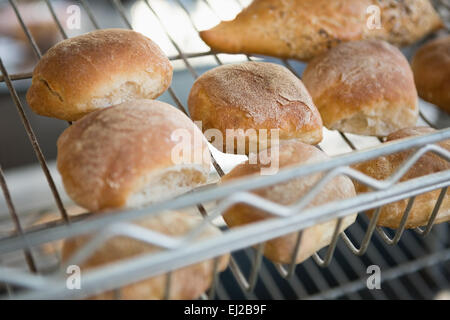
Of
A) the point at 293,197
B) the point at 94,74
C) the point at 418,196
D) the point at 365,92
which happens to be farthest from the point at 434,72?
the point at 94,74

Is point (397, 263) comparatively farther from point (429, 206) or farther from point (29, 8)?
point (29, 8)

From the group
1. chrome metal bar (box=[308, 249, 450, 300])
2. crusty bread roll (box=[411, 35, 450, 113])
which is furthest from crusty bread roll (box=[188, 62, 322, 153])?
chrome metal bar (box=[308, 249, 450, 300])

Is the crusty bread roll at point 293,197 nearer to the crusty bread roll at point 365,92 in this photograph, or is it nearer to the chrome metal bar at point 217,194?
the chrome metal bar at point 217,194

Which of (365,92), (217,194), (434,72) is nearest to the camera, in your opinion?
(217,194)

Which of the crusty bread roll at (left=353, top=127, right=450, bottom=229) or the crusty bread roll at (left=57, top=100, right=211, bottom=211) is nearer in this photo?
the crusty bread roll at (left=57, top=100, right=211, bottom=211)

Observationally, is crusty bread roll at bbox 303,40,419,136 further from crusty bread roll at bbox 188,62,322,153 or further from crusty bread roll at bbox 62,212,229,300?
crusty bread roll at bbox 62,212,229,300

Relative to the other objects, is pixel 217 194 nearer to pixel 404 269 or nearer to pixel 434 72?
pixel 434 72
